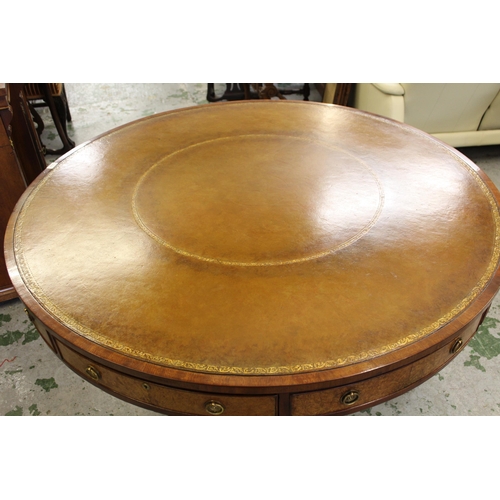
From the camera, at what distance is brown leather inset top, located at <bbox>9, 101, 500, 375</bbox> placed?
97cm

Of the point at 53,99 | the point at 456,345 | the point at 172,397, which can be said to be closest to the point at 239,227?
the point at 172,397

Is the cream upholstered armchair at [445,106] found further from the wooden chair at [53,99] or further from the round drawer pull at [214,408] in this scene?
the round drawer pull at [214,408]

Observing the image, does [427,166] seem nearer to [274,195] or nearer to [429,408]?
[274,195]

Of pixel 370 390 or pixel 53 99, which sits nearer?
pixel 370 390

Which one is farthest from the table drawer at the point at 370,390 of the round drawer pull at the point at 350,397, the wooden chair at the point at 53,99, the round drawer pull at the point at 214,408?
the wooden chair at the point at 53,99

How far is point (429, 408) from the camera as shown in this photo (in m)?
1.70

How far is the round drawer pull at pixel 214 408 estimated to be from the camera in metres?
0.95

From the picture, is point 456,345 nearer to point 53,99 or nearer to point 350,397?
point 350,397

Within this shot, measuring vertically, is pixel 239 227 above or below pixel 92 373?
above

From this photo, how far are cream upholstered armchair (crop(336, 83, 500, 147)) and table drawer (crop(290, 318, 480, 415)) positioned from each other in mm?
1893

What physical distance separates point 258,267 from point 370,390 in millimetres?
373

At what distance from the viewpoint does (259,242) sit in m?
1.20

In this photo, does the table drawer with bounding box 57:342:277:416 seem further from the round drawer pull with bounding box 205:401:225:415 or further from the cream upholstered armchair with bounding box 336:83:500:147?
the cream upholstered armchair with bounding box 336:83:500:147

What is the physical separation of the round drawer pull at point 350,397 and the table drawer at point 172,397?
15cm
